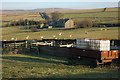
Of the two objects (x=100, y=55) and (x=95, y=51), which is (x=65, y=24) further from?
(x=100, y=55)

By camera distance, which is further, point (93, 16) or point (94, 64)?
point (93, 16)

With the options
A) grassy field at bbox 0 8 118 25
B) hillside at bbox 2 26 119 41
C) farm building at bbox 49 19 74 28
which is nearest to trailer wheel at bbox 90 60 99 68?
hillside at bbox 2 26 119 41

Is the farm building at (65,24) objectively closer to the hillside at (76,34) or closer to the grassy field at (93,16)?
the grassy field at (93,16)

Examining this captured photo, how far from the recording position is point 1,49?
27797 millimetres

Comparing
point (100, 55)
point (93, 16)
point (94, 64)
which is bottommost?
point (94, 64)

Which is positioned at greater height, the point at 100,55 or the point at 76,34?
the point at 76,34

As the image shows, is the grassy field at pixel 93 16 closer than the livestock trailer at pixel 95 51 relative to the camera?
No

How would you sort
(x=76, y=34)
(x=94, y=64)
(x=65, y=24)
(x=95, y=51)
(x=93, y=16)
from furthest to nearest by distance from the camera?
(x=93, y=16), (x=65, y=24), (x=76, y=34), (x=95, y=51), (x=94, y=64)

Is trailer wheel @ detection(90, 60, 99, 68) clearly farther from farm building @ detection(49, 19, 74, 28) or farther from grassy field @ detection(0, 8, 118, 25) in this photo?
grassy field @ detection(0, 8, 118, 25)

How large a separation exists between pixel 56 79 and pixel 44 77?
3.01 feet

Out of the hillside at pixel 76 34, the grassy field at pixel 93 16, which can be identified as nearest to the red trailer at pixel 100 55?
the hillside at pixel 76 34

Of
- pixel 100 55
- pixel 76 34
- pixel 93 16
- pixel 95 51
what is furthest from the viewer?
pixel 93 16

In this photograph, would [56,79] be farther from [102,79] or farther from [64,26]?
[64,26]

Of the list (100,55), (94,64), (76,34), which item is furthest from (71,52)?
(76,34)
